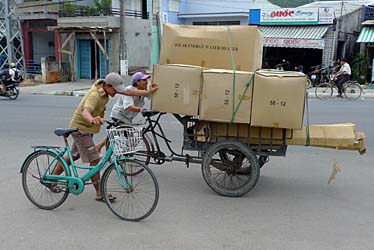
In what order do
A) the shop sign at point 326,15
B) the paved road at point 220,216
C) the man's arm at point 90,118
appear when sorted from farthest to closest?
1. the shop sign at point 326,15
2. the man's arm at point 90,118
3. the paved road at point 220,216

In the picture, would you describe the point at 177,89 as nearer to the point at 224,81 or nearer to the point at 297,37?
the point at 224,81

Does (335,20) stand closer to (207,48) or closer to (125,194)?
(207,48)

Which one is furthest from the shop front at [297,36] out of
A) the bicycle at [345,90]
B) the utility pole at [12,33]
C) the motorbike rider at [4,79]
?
the utility pole at [12,33]

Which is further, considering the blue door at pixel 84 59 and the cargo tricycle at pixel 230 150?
the blue door at pixel 84 59

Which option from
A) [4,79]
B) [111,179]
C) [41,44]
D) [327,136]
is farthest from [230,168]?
[41,44]

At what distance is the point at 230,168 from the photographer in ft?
16.1

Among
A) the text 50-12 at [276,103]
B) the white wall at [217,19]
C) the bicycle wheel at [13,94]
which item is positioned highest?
the white wall at [217,19]

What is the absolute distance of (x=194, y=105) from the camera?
465cm

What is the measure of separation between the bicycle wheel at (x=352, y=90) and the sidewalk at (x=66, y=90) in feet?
1.00

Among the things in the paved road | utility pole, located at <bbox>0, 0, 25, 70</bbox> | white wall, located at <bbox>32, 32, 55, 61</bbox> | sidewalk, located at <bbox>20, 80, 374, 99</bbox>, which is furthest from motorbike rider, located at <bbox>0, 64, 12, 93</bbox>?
white wall, located at <bbox>32, 32, 55, 61</bbox>

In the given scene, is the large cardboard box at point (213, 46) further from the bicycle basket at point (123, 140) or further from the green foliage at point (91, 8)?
the green foliage at point (91, 8)

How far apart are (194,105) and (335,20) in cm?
1782

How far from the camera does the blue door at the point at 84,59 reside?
22328mm

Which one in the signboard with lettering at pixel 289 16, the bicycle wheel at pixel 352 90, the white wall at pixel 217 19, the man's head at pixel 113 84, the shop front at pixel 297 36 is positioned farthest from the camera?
the white wall at pixel 217 19
